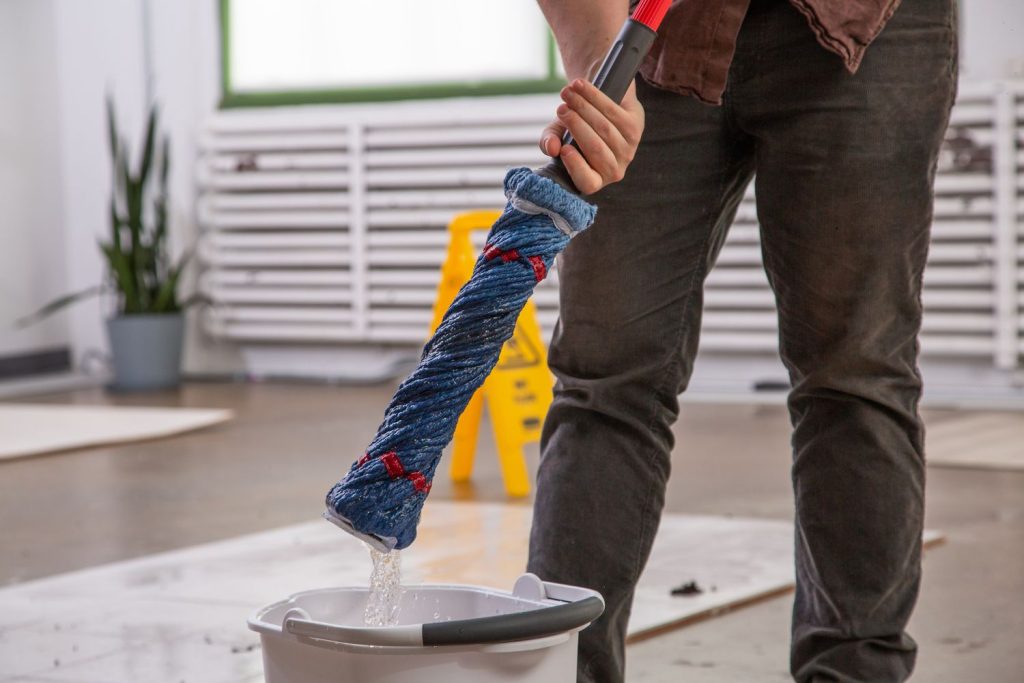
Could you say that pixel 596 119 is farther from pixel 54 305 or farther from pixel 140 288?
pixel 54 305

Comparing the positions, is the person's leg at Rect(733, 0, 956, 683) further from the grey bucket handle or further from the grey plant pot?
the grey plant pot

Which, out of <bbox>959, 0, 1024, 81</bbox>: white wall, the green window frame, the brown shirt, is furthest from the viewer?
the green window frame

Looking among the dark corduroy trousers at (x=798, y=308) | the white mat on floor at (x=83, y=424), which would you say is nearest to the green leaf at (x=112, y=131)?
the white mat on floor at (x=83, y=424)

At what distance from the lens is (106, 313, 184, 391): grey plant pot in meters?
4.66

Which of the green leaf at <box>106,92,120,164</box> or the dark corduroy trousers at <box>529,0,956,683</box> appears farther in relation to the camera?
the green leaf at <box>106,92,120,164</box>

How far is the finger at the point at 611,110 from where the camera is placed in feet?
3.27

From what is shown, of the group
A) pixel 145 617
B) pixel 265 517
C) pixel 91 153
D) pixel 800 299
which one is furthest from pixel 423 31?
pixel 800 299

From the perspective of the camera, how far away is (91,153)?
16.7 ft

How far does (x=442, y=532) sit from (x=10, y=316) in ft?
10.4

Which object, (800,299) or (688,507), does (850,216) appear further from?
(688,507)

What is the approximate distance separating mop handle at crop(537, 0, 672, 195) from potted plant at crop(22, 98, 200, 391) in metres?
3.84

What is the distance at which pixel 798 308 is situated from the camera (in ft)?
3.92

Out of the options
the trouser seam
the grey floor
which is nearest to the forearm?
the trouser seam

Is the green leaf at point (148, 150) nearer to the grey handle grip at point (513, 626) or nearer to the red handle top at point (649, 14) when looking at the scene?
the red handle top at point (649, 14)
